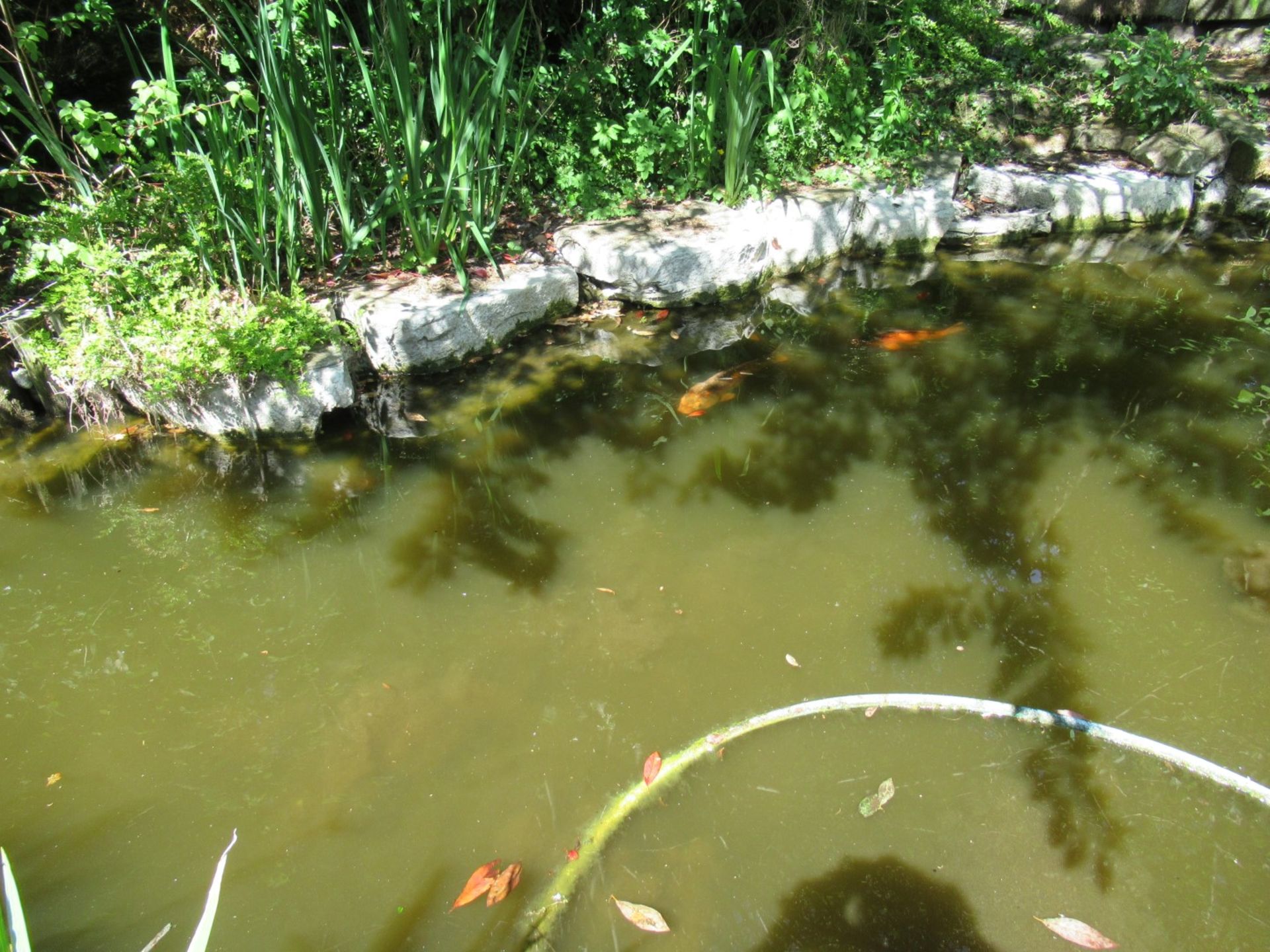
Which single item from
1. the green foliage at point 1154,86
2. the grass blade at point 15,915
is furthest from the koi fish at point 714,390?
the green foliage at point 1154,86

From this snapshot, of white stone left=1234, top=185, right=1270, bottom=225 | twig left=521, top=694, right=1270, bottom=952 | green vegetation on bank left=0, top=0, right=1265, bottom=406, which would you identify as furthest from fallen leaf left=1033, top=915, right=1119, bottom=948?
white stone left=1234, top=185, right=1270, bottom=225

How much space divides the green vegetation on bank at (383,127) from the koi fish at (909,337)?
47.5 inches

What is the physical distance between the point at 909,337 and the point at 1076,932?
9.02 ft

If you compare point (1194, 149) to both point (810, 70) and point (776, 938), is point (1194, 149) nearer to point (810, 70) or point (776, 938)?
point (810, 70)

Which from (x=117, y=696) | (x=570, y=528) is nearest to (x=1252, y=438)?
(x=570, y=528)

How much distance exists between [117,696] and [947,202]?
4.68m

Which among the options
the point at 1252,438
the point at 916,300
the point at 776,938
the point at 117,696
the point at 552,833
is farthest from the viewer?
the point at 916,300

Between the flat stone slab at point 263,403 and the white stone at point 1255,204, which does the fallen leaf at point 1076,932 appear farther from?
the white stone at point 1255,204

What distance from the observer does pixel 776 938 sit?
1.78m

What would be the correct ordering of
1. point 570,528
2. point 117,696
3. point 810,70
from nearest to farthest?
1. point 117,696
2. point 570,528
3. point 810,70

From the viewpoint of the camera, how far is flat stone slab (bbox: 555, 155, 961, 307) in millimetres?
4180

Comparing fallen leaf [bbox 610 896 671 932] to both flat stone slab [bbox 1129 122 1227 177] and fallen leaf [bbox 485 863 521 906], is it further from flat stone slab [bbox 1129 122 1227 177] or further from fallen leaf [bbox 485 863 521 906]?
flat stone slab [bbox 1129 122 1227 177]

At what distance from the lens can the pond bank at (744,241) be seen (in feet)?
11.1

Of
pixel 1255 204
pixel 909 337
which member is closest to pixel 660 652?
pixel 909 337
